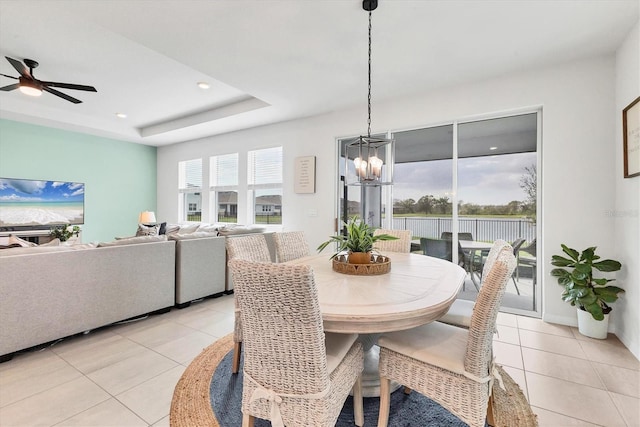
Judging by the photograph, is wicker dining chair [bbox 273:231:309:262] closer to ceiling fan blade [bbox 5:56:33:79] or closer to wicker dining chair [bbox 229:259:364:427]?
wicker dining chair [bbox 229:259:364:427]

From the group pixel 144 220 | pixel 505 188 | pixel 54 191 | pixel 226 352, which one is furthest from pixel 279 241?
pixel 54 191

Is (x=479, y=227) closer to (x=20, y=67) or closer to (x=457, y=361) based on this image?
(x=457, y=361)

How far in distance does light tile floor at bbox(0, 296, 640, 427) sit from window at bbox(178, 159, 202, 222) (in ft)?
12.7

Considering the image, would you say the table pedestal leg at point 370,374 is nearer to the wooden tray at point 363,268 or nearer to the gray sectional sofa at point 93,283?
the wooden tray at point 363,268

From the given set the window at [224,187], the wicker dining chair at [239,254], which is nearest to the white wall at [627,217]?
the wicker dining chair at [239,254]

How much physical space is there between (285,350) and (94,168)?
6723 mm

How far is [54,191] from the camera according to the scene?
5.29m

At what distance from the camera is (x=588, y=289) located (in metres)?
2.50

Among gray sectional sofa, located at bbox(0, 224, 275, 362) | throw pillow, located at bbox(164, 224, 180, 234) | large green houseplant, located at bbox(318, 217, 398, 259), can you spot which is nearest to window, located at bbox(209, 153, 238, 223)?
throw pillow, located at bbox(164, 224, 180, 234)

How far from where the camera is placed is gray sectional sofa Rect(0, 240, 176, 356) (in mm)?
2100

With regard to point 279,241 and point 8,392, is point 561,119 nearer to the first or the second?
point 279,241

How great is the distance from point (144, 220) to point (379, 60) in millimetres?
5627

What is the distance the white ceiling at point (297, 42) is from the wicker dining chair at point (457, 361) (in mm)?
1924

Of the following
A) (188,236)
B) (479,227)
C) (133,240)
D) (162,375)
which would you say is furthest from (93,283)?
(479,227)
